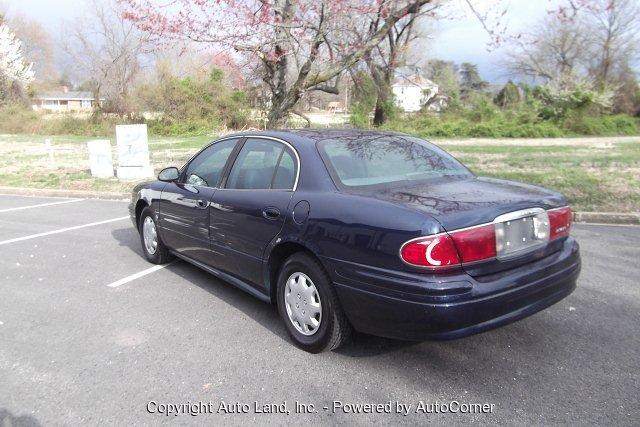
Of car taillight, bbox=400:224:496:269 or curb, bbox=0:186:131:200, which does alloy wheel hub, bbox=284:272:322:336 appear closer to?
car taillight, bbox=400:224:496:269

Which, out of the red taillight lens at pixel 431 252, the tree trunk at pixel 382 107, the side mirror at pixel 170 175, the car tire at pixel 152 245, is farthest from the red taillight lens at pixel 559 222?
the tree trunk at pixel 382 107

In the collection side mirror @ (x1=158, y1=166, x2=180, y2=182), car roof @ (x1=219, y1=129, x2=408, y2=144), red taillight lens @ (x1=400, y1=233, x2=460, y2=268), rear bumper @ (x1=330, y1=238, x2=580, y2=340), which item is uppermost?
car roof @ (x1=219, y1=129, x2=408, y2=144)

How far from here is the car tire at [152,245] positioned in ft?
18.3

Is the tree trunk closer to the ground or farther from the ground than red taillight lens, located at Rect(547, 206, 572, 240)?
farther from the ground

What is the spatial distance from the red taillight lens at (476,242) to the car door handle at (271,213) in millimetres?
1331

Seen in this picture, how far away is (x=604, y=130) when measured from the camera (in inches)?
1083

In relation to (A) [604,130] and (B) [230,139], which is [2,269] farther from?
(A) [604,130]

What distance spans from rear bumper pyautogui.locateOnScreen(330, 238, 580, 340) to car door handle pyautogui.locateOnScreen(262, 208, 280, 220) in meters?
0.67

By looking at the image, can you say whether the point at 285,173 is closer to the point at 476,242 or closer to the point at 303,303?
the point at 303,303

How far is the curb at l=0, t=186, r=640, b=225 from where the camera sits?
752cm

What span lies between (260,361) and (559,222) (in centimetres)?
222

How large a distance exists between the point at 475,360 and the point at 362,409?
37.3 inches

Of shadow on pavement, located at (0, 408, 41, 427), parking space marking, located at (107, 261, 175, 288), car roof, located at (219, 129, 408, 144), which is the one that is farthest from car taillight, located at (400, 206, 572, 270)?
parking space marking, located at (107, 261, 175, 288)

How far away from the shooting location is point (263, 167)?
412cm
